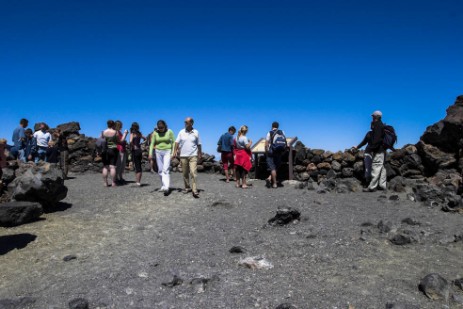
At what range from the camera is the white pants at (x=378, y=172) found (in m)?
13.5

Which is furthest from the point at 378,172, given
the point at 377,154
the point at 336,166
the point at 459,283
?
the point at 459,283

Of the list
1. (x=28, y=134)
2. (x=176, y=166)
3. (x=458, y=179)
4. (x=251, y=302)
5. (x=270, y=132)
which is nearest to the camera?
(x=251, y=302)

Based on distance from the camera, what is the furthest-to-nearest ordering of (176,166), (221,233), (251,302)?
(176,166) < (221,233) < (251,302)

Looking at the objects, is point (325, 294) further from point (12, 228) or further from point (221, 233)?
point (12, 228)

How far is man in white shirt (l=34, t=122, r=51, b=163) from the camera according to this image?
15578 mm

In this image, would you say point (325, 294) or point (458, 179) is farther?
point (458, 179)

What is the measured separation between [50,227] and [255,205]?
17.9 feet

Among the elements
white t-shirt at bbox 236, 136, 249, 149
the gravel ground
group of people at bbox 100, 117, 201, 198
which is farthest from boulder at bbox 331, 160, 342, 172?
group of people at bbox 100, 117, 201, 198

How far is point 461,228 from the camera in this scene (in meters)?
8.66

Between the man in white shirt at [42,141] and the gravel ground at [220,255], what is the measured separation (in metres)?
5.44

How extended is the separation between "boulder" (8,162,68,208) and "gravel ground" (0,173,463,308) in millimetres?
497

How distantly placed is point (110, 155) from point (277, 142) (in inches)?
243

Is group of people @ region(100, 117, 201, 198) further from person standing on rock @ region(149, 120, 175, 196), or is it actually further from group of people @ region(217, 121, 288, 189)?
group of people @ region(217, 121, 288, 189)

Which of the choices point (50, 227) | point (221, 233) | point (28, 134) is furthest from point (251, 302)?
point (28, 134)
